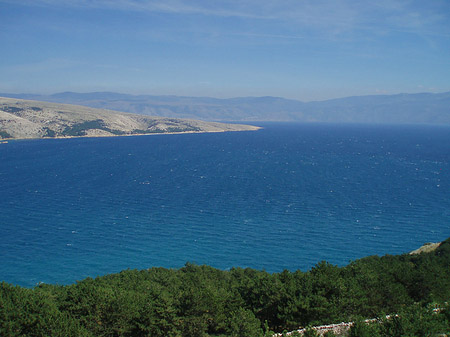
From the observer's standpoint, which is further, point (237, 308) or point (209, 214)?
point (209, 214)

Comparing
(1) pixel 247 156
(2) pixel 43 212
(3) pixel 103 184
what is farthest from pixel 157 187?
(1) pixel 247 156

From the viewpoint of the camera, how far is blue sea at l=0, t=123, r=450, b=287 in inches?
2007

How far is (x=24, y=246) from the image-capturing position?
177ft

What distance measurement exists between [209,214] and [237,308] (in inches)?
1707

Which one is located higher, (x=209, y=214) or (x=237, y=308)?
(x=237, y=308)

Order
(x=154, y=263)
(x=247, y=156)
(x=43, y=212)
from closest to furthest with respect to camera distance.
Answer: (x=154, y=263) < (x=43, y=212) < (x=247, y=156)

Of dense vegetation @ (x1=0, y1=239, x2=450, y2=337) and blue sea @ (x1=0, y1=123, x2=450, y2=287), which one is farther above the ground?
dense vegetation @ (x1=0, y1=239, x2=450, y2=337)

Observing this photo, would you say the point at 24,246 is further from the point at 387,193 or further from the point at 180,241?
the point at 387,193

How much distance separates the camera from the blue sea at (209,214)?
167 ft

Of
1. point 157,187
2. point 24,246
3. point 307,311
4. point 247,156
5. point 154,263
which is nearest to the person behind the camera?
point 307,311

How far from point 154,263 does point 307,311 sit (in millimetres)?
29926

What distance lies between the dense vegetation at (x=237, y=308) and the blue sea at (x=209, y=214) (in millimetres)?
19983

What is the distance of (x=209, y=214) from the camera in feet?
226

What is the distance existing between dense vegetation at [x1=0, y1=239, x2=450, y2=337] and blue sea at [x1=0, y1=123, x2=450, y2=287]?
19983mm
